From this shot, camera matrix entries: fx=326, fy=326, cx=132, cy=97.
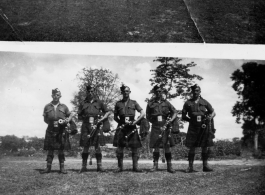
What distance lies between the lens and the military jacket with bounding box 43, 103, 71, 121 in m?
4.89

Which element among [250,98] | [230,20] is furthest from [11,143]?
[230,20]

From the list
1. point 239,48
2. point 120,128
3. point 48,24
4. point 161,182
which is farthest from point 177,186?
point 48,24

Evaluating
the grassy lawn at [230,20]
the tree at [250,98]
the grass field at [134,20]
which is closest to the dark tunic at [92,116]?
the grass field at [134,20]

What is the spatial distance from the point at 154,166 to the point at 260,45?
7.58ft

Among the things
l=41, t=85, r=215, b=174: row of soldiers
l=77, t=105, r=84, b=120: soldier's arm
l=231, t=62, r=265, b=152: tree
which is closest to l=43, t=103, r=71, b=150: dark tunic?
l=41, t=85, r=215, b=174: row of soldiers

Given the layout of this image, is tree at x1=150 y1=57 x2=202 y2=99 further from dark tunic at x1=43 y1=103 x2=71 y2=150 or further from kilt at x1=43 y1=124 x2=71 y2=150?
kilt at x1=43 y1=124 x2=71 y2=150

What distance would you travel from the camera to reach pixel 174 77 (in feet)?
16.0

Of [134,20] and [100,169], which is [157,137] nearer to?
[100,169]

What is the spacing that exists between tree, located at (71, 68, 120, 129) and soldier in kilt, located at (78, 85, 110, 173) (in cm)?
7

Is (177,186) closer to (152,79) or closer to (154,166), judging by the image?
(154,166)

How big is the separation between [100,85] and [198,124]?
62.2 inches

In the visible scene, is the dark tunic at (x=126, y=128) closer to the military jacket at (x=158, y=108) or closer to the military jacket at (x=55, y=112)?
the military jacket at (x=158, y=108)

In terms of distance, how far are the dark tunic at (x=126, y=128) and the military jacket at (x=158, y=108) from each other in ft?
0.50

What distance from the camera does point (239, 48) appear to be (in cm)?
461
